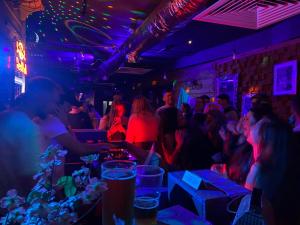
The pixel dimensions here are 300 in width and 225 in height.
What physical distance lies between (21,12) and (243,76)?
3.98 m

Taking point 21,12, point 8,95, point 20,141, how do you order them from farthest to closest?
1. point 21,12
2. point 8,95
3. point 20,141

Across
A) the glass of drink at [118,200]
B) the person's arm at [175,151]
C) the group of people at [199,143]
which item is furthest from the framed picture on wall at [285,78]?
the glass of drink at [118,200]

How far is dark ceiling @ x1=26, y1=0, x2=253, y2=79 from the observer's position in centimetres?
376

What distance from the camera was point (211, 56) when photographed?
20.9 feet

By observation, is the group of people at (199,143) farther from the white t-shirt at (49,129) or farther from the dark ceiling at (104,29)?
the dark ceiling at (104,29)

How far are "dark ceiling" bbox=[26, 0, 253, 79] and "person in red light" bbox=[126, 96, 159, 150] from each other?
1033 millimetres

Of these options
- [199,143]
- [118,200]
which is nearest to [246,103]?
[199,143]

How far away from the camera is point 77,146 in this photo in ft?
6.39

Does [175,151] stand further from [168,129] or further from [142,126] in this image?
[168,129]

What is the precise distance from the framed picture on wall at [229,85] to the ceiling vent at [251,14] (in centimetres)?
124

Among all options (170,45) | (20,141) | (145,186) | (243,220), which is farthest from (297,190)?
(170,45)

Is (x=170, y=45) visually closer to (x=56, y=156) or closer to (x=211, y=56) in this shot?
(x=211, y=56)

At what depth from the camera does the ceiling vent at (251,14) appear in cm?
363

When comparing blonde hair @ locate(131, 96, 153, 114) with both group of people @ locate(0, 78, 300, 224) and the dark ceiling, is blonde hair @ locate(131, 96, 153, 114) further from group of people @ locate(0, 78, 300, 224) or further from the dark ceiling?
the dark ceiling
